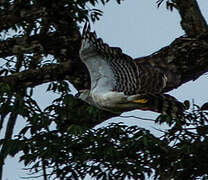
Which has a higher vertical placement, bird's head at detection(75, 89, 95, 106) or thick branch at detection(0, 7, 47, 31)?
thick branch at detection(0, 7, 47, 31)

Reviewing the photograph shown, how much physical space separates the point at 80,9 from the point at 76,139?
1.34 m

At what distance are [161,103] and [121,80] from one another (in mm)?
379

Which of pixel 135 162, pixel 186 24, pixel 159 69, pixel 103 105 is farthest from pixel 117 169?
pixel 186 24

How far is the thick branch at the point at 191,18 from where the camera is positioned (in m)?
5.26

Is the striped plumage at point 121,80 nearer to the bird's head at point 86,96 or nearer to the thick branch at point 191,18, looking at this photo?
the bird's head at point 86,96

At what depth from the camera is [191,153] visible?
445 cm

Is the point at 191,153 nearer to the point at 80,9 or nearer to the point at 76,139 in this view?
the point at 76,139

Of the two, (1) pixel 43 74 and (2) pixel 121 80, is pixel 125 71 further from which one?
(1) pixel 43 74

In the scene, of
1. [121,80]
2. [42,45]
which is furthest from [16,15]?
[121,80]

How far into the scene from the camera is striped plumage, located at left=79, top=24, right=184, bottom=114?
4637mm

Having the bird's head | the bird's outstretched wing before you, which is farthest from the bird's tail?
the bird's head

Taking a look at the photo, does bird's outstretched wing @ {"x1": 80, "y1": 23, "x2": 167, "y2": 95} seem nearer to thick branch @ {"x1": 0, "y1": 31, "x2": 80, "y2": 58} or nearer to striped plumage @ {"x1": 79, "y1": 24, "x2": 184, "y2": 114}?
striped plumage @ {"x1": 79, "y1": 24, "x2": 184, "y2": 114}

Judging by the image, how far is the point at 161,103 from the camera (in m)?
4.58

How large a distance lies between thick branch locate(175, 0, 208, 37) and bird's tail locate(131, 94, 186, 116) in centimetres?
75
